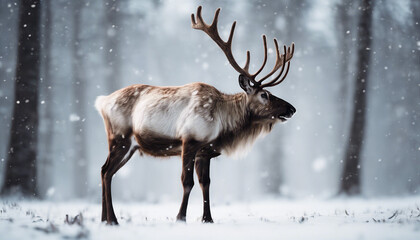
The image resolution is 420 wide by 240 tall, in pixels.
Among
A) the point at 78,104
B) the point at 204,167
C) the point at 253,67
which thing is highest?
the point at 253,67

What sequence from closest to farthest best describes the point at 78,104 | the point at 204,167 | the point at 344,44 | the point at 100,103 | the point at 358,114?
the point at 204,167, the point at 100,103, the point at 358,114, the point at 344,44, the point at 78,104

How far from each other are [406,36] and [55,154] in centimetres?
1016

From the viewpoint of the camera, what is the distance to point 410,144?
12.1 metres

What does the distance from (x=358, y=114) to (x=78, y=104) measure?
7.01 metres

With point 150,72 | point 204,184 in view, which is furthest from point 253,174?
point 204,184

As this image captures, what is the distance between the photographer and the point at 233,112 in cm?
527

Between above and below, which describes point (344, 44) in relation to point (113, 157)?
above

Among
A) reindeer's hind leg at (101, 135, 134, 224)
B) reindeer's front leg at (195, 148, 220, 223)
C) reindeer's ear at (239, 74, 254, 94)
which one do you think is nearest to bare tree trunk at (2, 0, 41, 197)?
reindeer's hind leg at (101, 135, 134, 224)

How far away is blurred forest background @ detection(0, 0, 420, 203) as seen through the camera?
406 inches

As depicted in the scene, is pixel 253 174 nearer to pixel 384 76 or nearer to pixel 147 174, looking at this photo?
pixel 147 174

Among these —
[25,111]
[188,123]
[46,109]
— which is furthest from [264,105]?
[46,109]

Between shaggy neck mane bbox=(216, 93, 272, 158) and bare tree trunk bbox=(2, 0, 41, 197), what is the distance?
4.37 metres

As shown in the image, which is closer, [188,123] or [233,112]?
[188,123]

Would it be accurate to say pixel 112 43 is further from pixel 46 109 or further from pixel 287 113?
pixel 287 113
